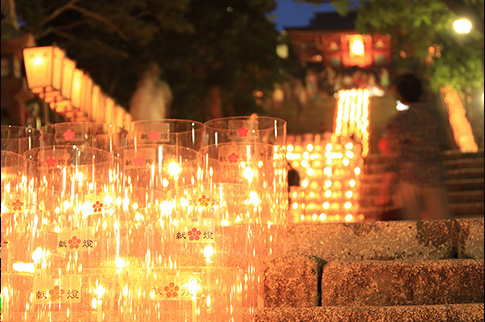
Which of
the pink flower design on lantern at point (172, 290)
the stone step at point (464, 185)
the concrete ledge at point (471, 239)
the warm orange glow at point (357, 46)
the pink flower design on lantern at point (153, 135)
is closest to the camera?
the pink flower design on lantern at point (172, 290)

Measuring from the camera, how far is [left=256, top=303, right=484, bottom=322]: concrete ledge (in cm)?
388

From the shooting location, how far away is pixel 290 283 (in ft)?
13.8

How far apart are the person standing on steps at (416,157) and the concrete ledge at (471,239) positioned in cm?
180

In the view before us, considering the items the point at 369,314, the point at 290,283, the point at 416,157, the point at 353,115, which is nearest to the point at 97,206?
the point at 290,283

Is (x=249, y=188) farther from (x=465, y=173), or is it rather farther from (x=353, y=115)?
(x=353, y=115)

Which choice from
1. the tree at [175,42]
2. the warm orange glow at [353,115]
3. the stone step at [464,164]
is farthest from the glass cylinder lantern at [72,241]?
the warm orange glow at [353,115]

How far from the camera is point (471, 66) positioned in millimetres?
12008

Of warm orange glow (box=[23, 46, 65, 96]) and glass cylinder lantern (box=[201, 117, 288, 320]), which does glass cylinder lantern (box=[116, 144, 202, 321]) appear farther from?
warm orange glow (box=[23, 46, 65, 96])

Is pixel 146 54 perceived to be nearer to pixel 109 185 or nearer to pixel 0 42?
pixel 0 42

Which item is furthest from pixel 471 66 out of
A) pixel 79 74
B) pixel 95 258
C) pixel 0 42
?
pixel 95 258

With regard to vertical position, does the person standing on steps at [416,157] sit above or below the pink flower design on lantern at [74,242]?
above

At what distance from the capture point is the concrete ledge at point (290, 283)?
419cm

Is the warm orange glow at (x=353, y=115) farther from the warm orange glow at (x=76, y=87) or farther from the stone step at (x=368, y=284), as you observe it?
the stone step at (x=368, y=284)

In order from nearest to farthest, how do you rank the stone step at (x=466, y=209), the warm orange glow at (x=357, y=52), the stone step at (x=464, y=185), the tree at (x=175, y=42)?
the stone step at (x=466, y=209) → the stone step at (x=464, y=185) → the tree at (x=175, y=42) → the warm orange glow at (x=357, y=52)
